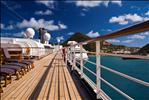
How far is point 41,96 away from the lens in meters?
3.64

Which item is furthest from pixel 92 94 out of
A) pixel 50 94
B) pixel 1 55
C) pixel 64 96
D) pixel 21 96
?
pixel 1 55

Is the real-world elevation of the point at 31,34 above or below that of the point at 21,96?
above

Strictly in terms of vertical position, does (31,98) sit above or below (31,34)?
below

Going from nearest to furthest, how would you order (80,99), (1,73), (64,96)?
(80,99) < (64,96) < (1,73)

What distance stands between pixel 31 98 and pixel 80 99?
0.73 m

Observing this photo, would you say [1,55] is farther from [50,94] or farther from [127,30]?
[127,30]

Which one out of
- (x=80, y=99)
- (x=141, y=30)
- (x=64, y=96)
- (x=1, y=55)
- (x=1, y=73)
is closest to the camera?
(x=141, y=30)

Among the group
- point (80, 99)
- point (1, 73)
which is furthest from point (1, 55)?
point (80, 99)

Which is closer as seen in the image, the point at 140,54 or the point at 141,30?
the point at 141,30

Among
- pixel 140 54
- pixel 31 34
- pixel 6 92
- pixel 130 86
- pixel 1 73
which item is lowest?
pixel 130 86

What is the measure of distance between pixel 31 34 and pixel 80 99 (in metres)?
Answer: 44.5

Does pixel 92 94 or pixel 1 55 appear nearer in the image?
pixel 92 94

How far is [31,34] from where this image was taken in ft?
154

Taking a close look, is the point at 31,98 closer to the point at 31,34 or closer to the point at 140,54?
the point at 140,54
